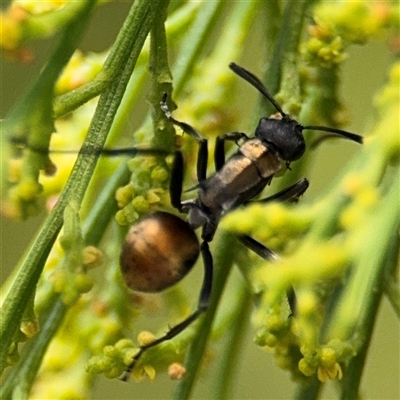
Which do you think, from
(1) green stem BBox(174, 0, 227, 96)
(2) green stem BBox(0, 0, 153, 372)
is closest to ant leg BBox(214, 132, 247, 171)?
(1) green stem BBox(174, 0, 227, 96)

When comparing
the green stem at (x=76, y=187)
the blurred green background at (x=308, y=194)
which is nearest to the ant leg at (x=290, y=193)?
the green stem at (x=76, y=187)

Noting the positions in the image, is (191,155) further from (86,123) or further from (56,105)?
(56,105)

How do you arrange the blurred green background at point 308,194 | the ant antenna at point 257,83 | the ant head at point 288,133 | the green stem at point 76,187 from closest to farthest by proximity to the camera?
the green stem at point 76,187 < the ant antenna at point 257,83 < the ant head at point 288,133 < the blurred green background at point 308,194

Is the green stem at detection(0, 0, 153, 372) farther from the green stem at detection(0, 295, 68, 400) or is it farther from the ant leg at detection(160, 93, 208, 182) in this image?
the ant leg at detection(160, 93, 208, 182)

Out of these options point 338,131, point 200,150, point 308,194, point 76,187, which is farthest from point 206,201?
point 308,194

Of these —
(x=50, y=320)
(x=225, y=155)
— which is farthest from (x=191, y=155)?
(x=50, y=320)

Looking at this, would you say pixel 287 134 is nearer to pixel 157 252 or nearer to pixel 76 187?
pixel 157 252

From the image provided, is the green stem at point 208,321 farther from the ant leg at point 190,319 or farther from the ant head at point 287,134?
the ant head at point 287,134
